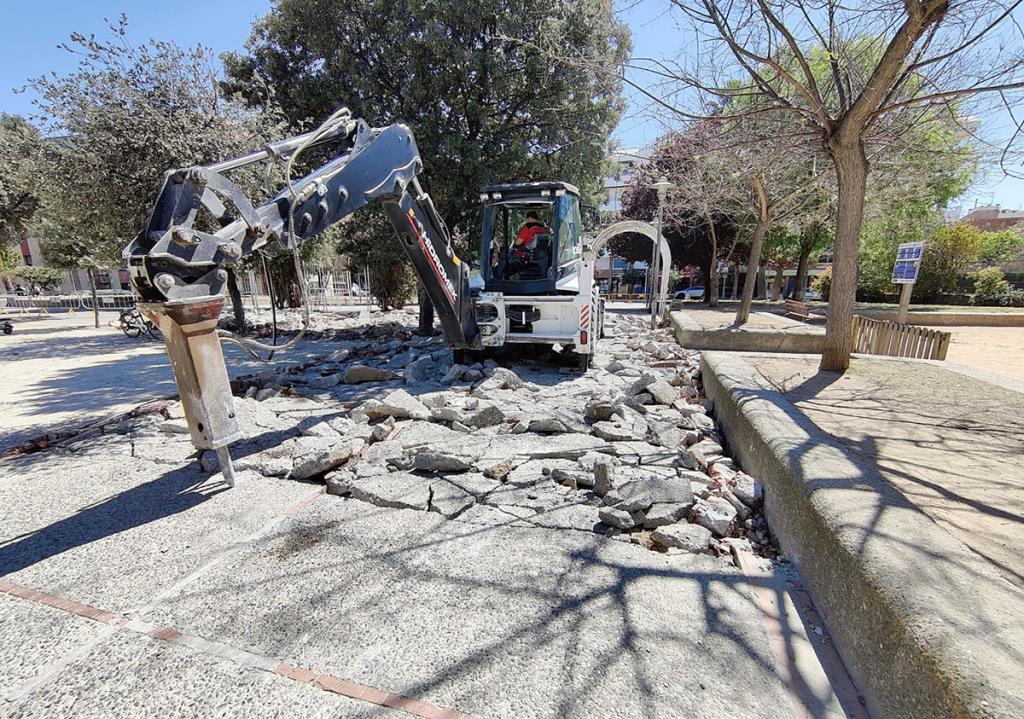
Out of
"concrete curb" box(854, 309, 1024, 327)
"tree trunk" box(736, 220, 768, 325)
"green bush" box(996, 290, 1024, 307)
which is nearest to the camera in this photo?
"tree trunk" box(736, 220, 768, 325)

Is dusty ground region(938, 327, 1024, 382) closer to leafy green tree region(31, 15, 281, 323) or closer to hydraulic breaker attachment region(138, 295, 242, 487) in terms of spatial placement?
hydraulic breaker attachment region(138, 295, 242, 487)

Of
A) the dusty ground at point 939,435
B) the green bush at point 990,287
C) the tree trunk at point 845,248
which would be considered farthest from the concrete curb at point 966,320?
the dusty ground at point 939,435

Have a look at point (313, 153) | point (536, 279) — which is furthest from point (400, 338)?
point (536, 279)

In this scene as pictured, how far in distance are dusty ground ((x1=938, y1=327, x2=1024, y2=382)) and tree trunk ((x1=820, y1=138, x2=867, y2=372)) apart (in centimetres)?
259

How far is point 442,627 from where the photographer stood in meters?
2.13

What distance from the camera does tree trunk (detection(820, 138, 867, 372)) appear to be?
5.25m

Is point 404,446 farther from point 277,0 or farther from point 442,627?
point 277,0

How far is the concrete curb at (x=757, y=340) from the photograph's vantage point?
910 centimetres

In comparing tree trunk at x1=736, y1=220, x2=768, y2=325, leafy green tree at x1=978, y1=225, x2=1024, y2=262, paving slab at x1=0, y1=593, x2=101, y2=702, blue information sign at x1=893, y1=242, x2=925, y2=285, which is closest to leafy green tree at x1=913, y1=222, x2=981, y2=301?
leafy green tree at x1=978, y1=225, x2=1024, y2=262

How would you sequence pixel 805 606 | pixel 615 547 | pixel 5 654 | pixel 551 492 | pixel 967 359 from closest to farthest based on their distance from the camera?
pixel 5 654 → pixel 805 606 → pixel 615 547 → pixel 551 492 → pixel 967 359

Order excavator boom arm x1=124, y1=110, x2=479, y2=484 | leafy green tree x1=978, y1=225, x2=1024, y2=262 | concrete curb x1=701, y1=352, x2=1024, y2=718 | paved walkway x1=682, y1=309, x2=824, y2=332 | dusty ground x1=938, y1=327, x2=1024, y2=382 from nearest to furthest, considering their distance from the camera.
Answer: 1. concrete curb x1=701, y1=352, x2=1024, y2=718
2. excavator boom arm x1=124, y1=110, x2=479, y2=484
3. dusty ground x1=938, y1=327, x2=1024, y2=382
4. paved walkway x1=682, y1=309, x2=824, y2=332
5. leafy green tree x1=978, y1=225, x2=1024, y2=262

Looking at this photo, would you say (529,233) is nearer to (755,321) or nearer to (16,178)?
(755,321)

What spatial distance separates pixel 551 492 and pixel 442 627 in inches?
57.7

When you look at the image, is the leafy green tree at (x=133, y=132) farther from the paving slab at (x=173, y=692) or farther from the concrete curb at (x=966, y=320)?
the concrete curb at (x=966, y=320)
